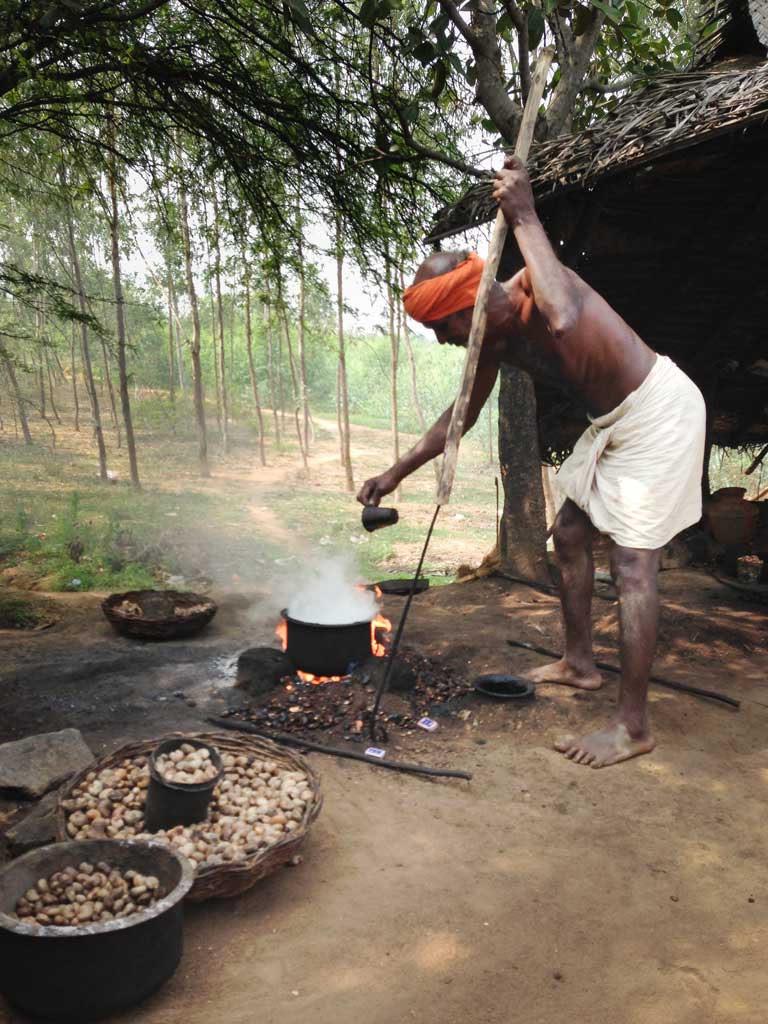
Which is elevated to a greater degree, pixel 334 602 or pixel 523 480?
pixel 523 480

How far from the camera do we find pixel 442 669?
4188 millimetres

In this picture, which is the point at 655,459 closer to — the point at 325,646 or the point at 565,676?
the point at 565,676

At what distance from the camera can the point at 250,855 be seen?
220 cm

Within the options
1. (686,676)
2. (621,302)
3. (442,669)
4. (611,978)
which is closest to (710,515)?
(621,302)

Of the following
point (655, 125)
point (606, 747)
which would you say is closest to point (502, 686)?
point (606, 747)

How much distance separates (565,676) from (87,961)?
2.74 m

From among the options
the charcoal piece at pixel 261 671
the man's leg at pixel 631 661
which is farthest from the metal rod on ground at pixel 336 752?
the man's leg at pixel 631 661

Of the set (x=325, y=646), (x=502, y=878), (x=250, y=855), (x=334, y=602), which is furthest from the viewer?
(x=334, y=602)

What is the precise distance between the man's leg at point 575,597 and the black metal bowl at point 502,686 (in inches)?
4.3

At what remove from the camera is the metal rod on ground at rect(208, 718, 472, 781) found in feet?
10.1

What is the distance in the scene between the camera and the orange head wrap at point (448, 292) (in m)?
3.09

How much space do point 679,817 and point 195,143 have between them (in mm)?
5659

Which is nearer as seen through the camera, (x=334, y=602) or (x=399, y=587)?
(x=334, y=602)

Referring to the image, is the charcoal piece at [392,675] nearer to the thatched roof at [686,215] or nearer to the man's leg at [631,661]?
the man's leg at [631,661]
